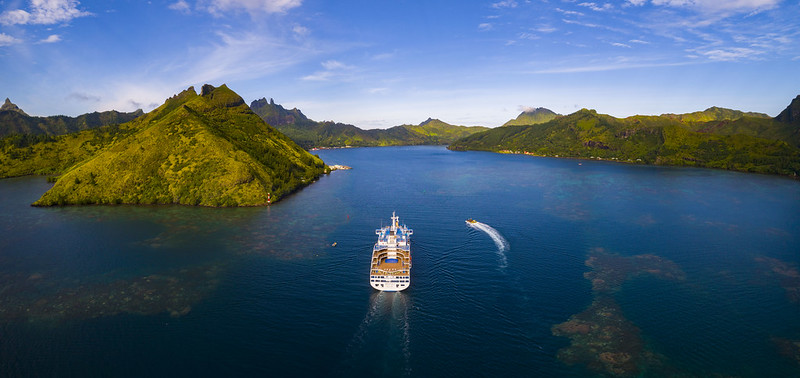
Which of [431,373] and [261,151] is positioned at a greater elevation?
[261,151]

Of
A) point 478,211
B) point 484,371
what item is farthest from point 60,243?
point 478,211

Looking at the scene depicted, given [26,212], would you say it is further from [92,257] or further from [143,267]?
[143,267]

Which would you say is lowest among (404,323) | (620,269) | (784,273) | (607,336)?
(607,336)

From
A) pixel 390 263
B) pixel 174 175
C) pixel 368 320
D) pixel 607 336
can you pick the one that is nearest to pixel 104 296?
pixel 368 320

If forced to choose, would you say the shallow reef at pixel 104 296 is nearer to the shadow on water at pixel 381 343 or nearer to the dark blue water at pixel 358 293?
the dark blue water at pixel 358 293

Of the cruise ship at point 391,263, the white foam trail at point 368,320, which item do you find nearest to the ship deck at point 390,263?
the cruise ship at point 391,263

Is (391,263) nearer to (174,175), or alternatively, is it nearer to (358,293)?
(358,293)
